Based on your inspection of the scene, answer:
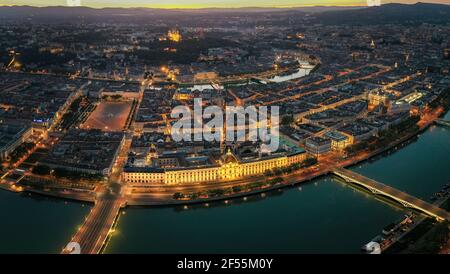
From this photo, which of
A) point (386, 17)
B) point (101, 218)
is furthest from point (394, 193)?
point (386, 17)

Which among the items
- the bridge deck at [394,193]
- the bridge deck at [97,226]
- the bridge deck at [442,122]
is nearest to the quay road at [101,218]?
the bridge deck at [97,226]

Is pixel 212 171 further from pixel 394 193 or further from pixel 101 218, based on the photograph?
pixel 394 193

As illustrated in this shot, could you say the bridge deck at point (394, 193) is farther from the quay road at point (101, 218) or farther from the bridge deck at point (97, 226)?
the bridge deck at point (97, 226)

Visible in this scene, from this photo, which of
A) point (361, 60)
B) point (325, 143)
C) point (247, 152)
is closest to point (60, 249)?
point (247, 152)

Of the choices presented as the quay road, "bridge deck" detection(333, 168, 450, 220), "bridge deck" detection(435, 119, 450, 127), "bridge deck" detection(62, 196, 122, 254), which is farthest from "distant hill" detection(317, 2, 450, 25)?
"bridge deck" detection(62, 196, 122, 254)

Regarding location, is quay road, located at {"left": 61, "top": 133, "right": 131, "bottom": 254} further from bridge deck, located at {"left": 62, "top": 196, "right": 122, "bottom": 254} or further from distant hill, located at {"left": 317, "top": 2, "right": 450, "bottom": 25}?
distant hill, located at {"left": 317, "top": 2, "right": 450, "bottom": 25}
